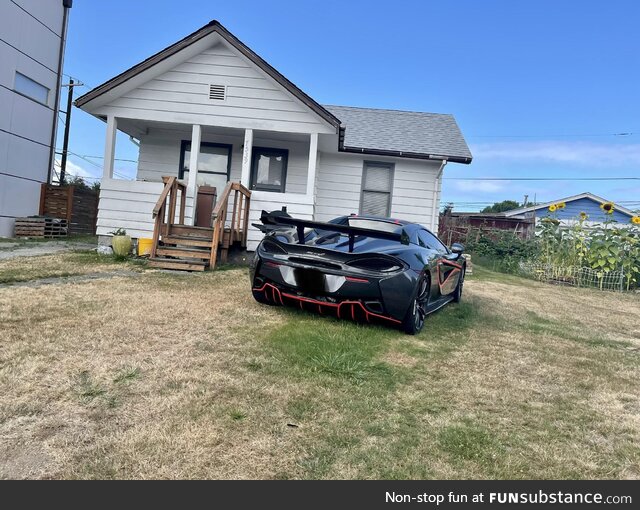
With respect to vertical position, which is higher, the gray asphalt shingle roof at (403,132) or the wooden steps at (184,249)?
the gray asphalt shingle roof at (403,132)

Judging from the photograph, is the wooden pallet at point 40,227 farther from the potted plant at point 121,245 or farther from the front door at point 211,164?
the potted plant at point 121,245

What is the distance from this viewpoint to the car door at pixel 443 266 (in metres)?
5.36

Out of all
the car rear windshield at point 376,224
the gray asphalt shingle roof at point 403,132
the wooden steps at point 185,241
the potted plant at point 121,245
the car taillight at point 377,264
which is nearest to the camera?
the car taillight at point 377,264

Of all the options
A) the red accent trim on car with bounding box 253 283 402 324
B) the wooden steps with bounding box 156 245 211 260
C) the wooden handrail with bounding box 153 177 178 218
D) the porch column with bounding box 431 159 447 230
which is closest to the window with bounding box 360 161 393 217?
the porch column with bounding box 431 159 447 230

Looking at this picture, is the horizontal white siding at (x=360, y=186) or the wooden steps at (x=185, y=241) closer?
the wooden steps at (x=185, y=241)

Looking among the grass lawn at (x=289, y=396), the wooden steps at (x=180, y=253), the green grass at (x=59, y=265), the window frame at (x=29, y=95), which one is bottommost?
the grass lawn at (x=289, y=396)

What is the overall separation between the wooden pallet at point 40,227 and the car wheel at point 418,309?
13.5 meters

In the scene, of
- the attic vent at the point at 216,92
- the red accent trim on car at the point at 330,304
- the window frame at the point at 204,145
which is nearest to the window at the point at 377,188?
the window frame at the point at 204,145

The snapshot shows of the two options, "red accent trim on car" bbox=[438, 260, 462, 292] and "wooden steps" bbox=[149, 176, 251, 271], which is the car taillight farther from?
"wooden steps" bbox=[149, 176, 251, 271]

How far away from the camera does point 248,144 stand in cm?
938

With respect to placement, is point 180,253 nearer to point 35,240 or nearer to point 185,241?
point 185,241

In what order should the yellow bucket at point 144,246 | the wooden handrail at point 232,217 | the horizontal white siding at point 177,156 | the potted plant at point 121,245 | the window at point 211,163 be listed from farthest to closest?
the window at point 211,163, the horizontal white siding at point 177,156, the yellow bucket at point 144,246, the potted plant at point 121,245, the wooden handrail at point 232,217

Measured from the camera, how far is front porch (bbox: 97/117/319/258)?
9.40 m
